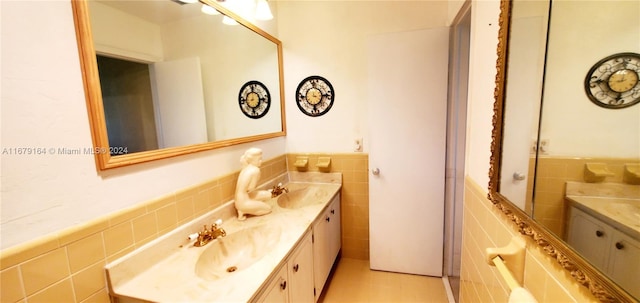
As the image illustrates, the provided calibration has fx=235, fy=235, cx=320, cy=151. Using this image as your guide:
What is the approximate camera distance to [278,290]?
109 cm

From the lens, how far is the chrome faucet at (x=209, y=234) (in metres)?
1.18

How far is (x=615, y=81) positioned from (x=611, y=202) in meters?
0.24

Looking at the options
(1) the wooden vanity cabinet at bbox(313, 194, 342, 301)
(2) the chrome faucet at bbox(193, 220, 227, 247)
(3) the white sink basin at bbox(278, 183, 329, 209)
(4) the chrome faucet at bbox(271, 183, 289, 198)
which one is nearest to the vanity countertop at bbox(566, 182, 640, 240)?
(1) the wooden vanity cabinet at bbox(313, 194, 342, 301)

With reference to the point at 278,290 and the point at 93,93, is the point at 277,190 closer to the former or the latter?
the point at 278,290

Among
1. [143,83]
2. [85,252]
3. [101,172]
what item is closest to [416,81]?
[143,83]

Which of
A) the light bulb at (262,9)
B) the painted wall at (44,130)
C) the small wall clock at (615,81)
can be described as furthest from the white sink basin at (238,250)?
the light bulb at (262,9)

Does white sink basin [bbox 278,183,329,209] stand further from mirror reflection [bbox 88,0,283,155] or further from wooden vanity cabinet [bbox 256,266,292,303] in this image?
wooden vanity cabinet [bbox 256,266,292,303]

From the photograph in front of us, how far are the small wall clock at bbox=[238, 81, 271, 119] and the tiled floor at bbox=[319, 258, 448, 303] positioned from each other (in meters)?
1.57

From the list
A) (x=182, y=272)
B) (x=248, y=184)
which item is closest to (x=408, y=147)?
(x=248, y=184)

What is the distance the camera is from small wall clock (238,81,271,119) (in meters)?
1.80

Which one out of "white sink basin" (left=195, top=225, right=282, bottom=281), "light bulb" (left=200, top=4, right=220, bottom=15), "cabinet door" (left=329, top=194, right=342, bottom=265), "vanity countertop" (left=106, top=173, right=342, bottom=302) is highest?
"light bulb" (left=200, top=4, right=220, bottom=15)

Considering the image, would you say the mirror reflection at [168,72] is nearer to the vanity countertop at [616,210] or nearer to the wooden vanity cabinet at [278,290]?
the wooden vanity cabinet at [278,290]

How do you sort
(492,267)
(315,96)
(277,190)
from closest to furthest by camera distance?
1. (492,267)
2. (277,190)
3. (315,96)

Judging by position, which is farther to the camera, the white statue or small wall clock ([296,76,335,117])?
small wall clock ([296,76,335,117])
